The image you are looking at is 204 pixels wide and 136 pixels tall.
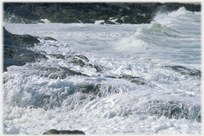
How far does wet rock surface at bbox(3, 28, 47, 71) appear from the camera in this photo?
560cm

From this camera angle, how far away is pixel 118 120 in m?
3.70

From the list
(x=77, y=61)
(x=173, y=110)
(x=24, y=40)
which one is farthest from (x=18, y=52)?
(x=173, y=110)

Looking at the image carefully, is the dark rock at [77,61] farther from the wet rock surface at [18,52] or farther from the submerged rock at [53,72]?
the submerged rock at [53,72]

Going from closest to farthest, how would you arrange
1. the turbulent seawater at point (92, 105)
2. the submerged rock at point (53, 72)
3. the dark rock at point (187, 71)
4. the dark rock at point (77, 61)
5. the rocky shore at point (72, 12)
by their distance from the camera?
the turbulent seawater at point (92, 105), the submerged rock at point (53, 72), the dark rock at point (77, 61), the dark rock at point (187, 71), the rocky shore at point (72, 12)

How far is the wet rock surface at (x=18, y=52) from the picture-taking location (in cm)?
560

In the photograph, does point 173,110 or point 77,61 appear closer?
point 173,110

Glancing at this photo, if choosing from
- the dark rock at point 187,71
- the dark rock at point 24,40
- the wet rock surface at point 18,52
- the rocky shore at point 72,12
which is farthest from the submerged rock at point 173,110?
the rocky shore at point 72,12

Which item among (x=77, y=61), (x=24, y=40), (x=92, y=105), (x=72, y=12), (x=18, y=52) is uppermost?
(x=72, y=12)

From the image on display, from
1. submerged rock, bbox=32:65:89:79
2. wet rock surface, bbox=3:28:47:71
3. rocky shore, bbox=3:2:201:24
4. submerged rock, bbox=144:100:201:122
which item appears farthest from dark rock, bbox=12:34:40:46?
rocky shore, bbox=3:2:201:24

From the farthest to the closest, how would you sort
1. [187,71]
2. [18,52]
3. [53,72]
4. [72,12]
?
[72,12]
[187,71]
[18,52]
[53,72]

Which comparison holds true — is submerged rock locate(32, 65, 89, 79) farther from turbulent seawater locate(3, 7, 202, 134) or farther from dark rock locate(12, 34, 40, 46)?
dark rock locate(12, 34, 40, 46)

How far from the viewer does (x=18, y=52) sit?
21.2 feet

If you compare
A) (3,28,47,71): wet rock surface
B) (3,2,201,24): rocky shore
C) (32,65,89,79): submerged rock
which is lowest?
(32,65,89,79): submerged rock

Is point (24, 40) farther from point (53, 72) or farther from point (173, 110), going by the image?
point (173, 110)
